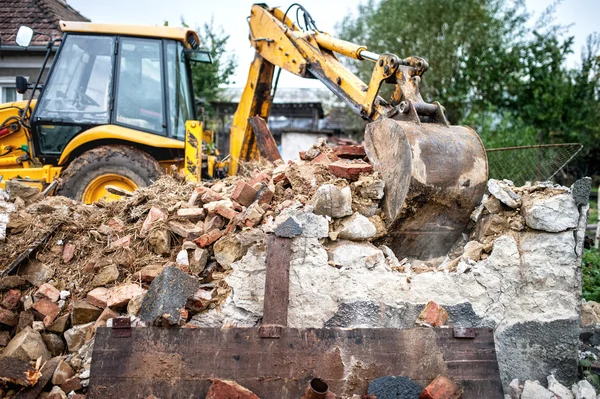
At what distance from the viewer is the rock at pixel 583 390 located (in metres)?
2.96

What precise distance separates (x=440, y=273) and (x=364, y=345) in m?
0.75

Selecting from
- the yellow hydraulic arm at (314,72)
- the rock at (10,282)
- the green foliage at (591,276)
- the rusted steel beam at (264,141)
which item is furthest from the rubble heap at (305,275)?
the green foliage at (591,276)

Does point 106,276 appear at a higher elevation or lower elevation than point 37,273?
higher

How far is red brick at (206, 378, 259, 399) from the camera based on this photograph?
2527 millimetres

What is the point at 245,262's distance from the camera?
10.4ft

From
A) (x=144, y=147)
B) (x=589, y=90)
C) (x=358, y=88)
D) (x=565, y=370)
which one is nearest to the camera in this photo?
(x=565, y=370)

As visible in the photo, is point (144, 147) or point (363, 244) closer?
point (363, 244)

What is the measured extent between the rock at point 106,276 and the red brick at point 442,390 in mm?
2129

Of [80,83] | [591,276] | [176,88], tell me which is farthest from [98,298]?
[591,276]

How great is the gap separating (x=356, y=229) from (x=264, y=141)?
238cm

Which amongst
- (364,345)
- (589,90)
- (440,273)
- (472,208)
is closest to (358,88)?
(472,208)

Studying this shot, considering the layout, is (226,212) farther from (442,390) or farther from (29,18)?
(29,18)

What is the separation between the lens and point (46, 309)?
3312 millimetres

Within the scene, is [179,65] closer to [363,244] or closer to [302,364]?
[363,244]
